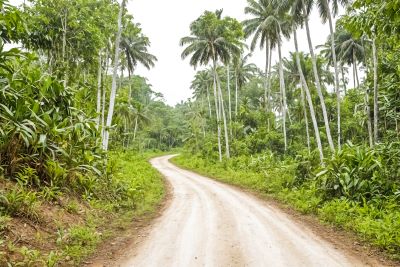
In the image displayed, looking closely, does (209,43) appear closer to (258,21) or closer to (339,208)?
(258,21)

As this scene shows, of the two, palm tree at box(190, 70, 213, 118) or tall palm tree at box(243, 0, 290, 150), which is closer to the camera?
tall palm tree at box(243, 0, 290, 150)

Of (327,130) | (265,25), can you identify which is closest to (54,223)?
(327,130)

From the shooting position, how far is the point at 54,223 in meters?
6.03

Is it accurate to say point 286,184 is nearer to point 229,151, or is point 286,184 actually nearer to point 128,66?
point 229,151

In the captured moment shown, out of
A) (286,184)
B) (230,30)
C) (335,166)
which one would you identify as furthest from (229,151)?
(335,166)

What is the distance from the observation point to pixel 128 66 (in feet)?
96.8

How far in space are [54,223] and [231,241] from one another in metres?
3.59

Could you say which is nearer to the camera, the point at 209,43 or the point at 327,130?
the point at 327,130

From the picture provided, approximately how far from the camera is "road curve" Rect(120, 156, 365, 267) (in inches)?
202

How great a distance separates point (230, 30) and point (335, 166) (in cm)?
1747

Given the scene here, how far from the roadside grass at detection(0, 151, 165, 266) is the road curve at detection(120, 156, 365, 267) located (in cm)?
101

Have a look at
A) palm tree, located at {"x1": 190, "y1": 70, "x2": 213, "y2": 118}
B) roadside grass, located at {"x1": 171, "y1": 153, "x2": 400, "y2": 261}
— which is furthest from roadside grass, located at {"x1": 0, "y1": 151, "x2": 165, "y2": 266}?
palm tree, located at {"x1": 190, "y1": 70, "x2": 213, "y2": 118}

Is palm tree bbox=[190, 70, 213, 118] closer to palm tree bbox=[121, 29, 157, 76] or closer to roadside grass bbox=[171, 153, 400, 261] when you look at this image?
palm tree bbox=[121, 29, 157, 76]

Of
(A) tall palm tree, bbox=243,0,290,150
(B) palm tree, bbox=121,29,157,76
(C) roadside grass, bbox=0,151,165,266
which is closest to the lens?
(C) roadside grass, bbox=0,151,165,266
